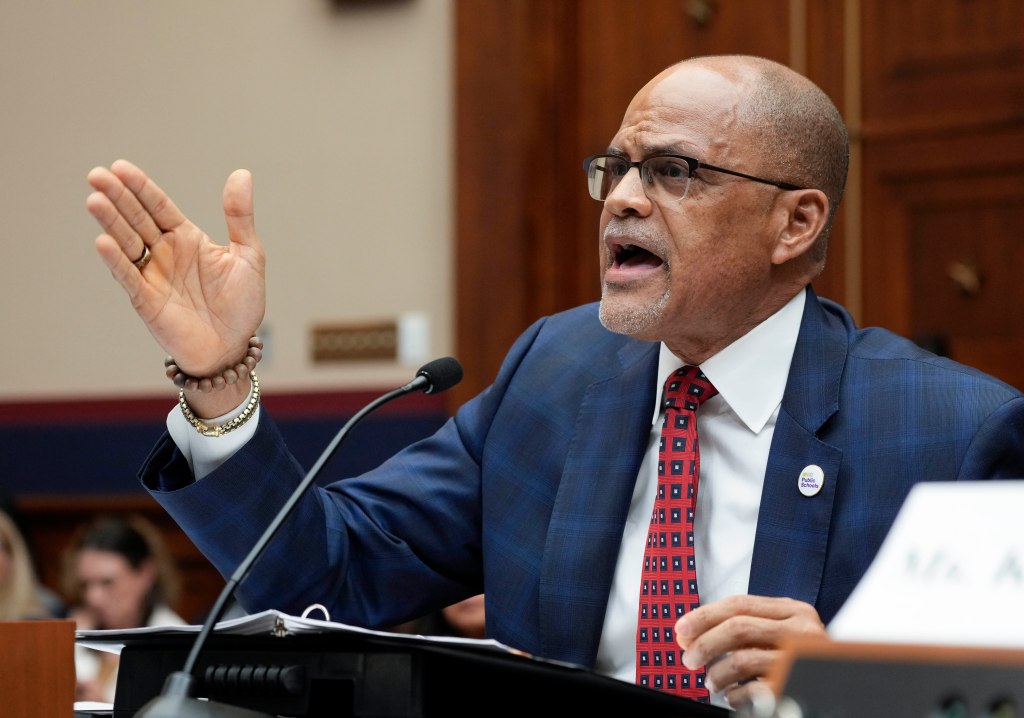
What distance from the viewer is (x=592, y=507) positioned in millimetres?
1806

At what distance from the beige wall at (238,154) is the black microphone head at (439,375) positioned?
8.20ft

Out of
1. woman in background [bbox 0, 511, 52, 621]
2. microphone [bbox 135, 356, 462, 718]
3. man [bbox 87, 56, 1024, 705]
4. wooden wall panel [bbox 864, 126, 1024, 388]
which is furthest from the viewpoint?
woman in background [bbox 0, 511, 52, 621]

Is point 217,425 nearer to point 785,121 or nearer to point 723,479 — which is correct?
point 723,479

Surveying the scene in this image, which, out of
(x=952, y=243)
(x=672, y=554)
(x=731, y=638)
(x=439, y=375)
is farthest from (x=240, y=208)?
(x=952, y=243)

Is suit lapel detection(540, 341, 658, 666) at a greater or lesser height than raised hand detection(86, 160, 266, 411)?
lesser

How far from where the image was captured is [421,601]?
196 centimetres

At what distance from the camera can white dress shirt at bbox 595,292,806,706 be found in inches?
68.4

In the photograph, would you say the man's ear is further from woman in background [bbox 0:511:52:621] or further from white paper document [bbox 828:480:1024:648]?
woman in background [bbox 0:511:52:621]

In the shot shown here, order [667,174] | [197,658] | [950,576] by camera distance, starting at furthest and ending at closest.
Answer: [667,174] < [197,658] < [950,576]

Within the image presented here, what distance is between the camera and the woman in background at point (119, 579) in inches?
155

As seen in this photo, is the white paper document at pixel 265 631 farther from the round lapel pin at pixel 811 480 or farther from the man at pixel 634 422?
the round lapel pin at pixel 811 480

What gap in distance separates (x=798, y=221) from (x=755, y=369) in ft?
0.88

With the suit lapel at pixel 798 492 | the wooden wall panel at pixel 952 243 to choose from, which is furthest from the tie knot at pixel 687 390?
the wooden wall panel at pixel 952 243

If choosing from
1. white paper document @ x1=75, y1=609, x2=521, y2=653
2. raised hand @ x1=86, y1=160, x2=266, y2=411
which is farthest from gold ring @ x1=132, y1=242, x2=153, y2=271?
white paper document @ x1=75, y1=609, x2=521, y2=653
